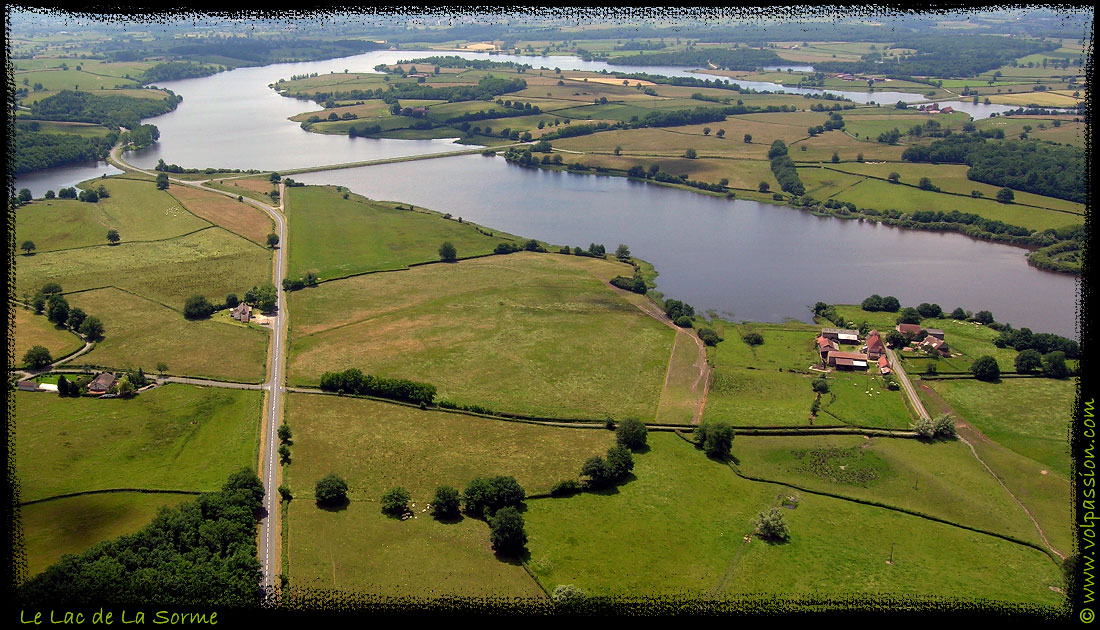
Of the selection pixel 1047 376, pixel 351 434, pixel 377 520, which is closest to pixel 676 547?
pixel 377 520

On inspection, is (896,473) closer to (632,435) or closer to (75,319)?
(632,435)

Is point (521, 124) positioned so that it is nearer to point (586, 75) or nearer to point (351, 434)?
point (586, 75)

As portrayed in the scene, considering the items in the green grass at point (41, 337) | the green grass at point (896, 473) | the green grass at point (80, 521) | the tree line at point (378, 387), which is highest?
the green grass at point (41, 337)

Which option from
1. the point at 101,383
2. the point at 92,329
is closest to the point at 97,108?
the point at 92,329

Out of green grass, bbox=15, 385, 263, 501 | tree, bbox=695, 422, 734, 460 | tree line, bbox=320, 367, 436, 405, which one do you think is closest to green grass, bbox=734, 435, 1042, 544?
tree, bbox=695, 422, 734, 460

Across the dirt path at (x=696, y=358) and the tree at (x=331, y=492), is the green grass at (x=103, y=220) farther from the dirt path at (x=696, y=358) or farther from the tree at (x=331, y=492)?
the tree at (x=331, y=492)

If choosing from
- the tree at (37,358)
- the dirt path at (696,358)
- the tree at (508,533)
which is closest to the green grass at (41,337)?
the tree at (37,358)

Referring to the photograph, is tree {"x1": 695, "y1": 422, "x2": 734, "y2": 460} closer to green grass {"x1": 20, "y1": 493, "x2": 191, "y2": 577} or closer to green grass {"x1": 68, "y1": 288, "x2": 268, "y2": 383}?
green grass {"x1": 20, "y1": 493, "x2": 191, "y2": 577}
